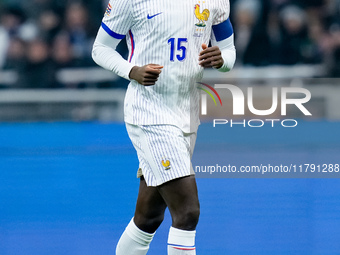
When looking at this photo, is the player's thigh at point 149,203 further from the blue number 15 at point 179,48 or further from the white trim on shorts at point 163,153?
the blue number 15 at point 179,48

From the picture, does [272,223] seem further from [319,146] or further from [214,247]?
[319,146]

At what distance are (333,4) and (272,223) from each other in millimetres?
7963

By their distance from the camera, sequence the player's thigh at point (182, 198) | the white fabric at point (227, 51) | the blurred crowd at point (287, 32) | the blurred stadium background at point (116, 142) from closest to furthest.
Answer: the player's thigh at point (182, 198) → the white fabric at point (227, 51) → the blurred stadium background at point (116, 142) → the blurred crowd at point (287, 32)

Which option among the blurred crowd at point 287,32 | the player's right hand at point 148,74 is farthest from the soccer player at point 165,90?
the blurred crowd at point 287,32

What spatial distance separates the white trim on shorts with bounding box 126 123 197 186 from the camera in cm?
351

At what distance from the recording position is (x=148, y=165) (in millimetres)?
3611

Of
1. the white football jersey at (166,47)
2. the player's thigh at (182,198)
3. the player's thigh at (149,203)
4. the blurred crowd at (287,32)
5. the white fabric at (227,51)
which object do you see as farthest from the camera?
the blurred crowd at (287,32)

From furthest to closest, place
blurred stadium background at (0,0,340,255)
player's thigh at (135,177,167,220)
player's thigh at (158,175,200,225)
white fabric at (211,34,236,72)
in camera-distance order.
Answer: blurred stadium background at (0,0,340,255)
white fabric at (211,34,236,72)
player's thigh at (135,177,167,220)
player's thigh at (158,175,200,225)

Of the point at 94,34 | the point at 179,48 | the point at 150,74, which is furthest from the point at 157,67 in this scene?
the point at 94,34

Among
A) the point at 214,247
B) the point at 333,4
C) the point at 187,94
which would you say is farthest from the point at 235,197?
the point at 333,4

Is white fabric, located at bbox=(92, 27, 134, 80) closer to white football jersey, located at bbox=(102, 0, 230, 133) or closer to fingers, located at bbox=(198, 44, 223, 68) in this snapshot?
white football jersey, located at bbox=(102, 0, 230, 133)

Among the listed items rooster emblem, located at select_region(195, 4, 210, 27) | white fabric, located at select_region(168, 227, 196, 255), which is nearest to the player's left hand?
rooster emblem, located at select_region(195, 4, 210, 27)

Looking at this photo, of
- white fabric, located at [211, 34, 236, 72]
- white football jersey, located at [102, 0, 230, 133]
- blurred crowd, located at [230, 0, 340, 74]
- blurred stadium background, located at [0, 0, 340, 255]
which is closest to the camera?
white football jersey, located at [102, 0, 230, 133]

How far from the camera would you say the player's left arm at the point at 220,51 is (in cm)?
359
